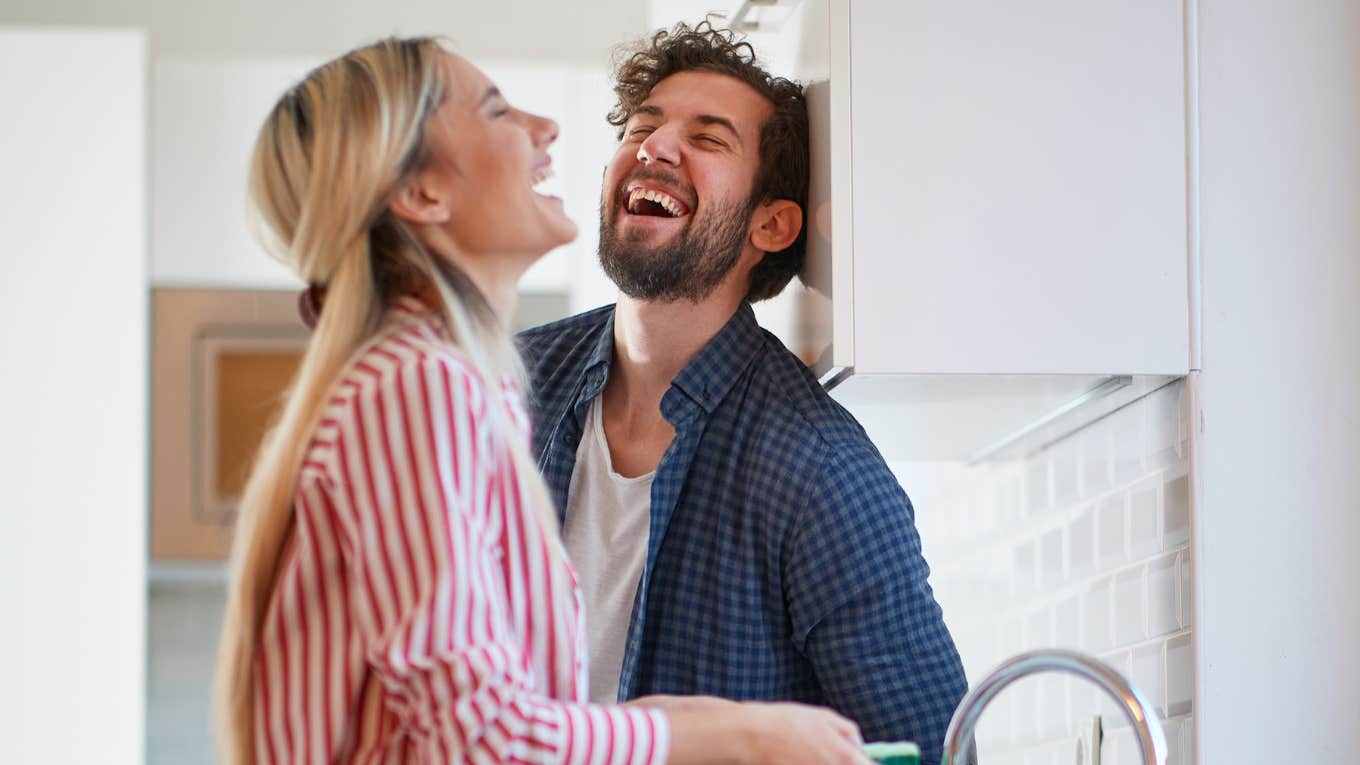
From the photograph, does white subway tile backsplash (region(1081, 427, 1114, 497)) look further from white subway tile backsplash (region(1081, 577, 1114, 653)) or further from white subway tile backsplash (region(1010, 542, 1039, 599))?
white subway tile backsplash (region(1010, 542, 1039, 599))

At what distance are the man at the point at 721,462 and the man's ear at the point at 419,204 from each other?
1.82 feet

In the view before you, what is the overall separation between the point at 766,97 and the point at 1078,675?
2.78ft

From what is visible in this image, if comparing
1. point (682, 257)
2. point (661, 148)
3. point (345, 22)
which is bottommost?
point (682, 257)

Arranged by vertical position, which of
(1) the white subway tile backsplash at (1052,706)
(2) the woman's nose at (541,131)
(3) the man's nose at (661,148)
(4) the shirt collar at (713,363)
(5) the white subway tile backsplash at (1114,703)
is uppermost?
(3) the man's nose at (661,148)

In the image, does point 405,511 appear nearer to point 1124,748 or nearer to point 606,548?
point 606,548

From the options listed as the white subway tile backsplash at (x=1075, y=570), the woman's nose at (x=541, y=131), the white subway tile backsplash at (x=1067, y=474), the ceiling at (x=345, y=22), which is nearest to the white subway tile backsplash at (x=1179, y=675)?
the white subway tile backsplash at (x=1075, y=570)

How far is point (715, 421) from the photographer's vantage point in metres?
1.71

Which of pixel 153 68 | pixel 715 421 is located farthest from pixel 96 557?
pixel 715 421

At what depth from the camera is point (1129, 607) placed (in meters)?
1.71

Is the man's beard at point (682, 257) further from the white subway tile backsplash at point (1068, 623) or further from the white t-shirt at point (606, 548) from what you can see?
the white subway tile backsplash at point (1068, 623)

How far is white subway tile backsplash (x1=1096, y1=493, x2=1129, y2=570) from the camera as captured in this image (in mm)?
1755

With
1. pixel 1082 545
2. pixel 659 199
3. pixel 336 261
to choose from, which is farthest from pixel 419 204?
pixel 1082 545

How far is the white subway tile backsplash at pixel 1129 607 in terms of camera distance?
167 centimetres

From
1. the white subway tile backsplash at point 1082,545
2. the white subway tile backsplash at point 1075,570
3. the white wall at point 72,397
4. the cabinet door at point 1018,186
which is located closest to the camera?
the cabinet door at point 1018,186
